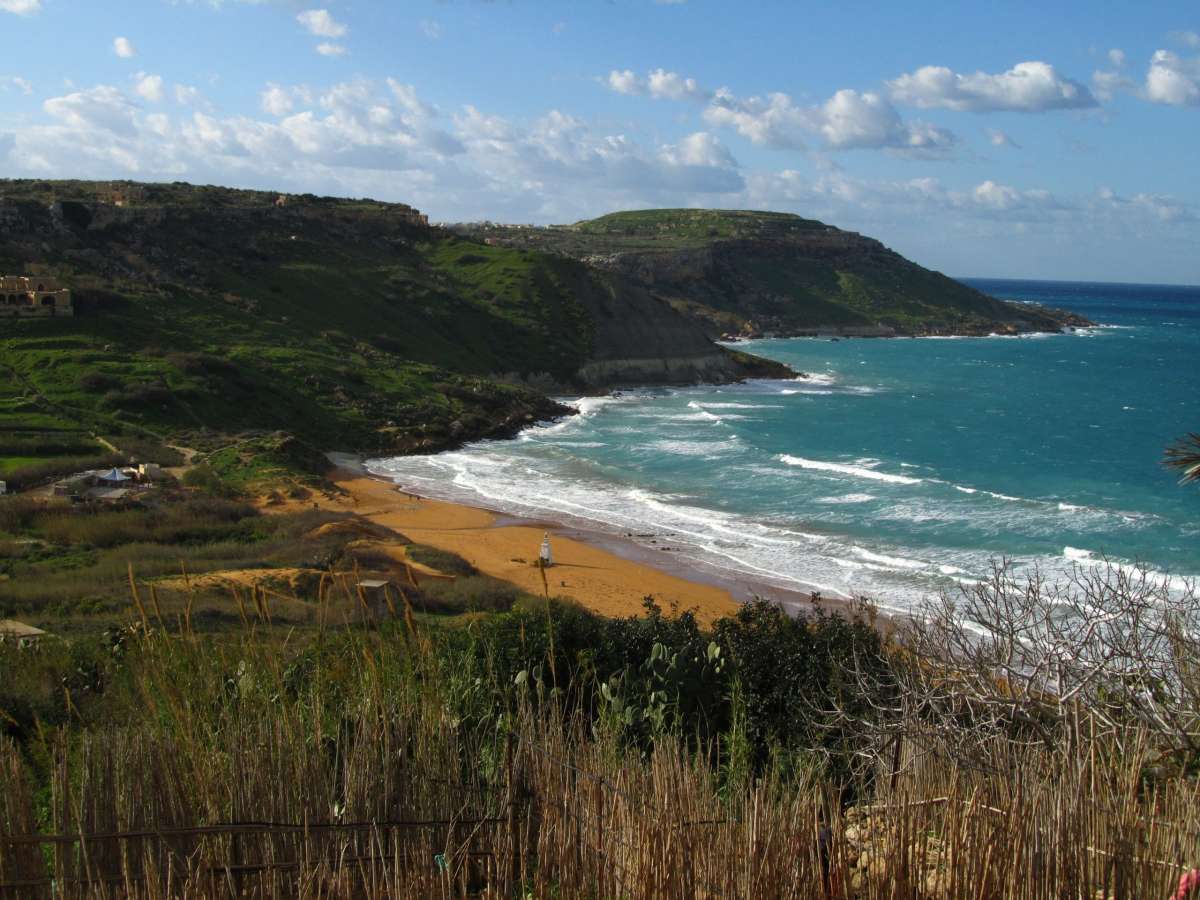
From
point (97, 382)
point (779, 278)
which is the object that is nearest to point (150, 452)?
point (97, 382)

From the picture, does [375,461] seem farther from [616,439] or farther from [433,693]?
[433,693]

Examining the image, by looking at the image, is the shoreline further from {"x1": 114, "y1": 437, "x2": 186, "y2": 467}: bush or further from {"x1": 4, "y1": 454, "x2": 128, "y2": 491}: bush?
{"x1": 4, "y1": 454, "x2": 128, "y2": 491}: bush

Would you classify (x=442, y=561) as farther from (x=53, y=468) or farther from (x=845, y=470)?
(x=845, y=470)

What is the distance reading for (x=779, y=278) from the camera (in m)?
142

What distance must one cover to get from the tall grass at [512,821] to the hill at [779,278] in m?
110

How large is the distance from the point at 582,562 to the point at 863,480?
1694 cm

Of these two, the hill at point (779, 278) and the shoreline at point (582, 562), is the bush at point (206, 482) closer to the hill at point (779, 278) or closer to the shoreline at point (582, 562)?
the shoreline at point (582, 562)

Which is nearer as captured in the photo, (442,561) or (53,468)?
(442,561)

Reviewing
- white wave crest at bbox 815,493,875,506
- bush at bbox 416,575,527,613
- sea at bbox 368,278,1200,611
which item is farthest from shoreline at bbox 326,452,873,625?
white wave crest at bbox 815,493,875,506

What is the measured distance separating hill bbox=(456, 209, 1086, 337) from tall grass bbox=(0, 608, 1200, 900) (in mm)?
109921

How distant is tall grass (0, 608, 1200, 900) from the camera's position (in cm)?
547

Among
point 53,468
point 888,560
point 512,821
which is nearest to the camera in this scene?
point 512,821

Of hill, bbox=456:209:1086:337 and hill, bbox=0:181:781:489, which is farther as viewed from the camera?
hill, bbox=456:209:1086:337

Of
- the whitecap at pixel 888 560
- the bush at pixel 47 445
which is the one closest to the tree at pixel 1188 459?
the whitecap at pixel 888 560
